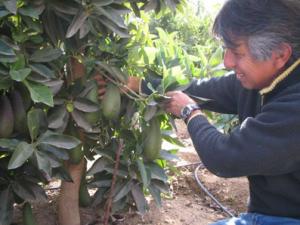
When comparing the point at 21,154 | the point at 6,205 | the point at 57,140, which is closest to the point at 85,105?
the point at 57,140

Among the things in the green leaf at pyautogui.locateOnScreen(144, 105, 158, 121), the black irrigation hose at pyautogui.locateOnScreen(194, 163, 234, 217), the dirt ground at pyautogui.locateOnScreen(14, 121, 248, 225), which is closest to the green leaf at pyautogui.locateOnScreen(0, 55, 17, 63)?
the green leaf at pyautogui.locateOnScreen(144, 105, 158, 121)

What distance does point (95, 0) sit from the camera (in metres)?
1.25

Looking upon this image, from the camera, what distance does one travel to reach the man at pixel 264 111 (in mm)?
1218

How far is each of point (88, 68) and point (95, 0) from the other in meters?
0.29

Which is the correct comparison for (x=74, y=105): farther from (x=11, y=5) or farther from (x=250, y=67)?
(x=250, y=67)

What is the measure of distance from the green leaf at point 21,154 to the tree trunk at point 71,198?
17.7 inches

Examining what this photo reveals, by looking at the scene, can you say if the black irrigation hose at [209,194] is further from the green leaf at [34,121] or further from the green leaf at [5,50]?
the green leaf at [5,50]

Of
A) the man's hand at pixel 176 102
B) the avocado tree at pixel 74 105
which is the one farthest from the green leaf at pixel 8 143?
the man's hand at pixel 176 102

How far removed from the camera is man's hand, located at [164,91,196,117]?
4.56 feet

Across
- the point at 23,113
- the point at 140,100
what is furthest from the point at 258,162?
the point at 23,113

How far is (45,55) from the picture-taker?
1.29 metres

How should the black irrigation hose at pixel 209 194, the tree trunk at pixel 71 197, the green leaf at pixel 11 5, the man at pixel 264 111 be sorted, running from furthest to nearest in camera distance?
the black irrigation hose at pixel 209 194, the tree trunk at pixel 71 197, the man at pixel 264 111, the green leaf at pixel 11 5

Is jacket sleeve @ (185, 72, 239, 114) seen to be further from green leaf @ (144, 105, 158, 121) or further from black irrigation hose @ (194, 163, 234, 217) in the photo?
black irrigation hose @ (194, 163, 234, 217)

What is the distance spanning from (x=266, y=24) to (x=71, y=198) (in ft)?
3.05
